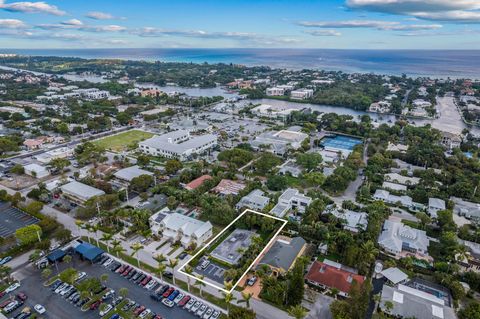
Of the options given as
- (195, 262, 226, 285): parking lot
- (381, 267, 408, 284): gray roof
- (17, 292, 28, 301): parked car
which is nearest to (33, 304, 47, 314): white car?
(17, 292, 28, 301): parked car

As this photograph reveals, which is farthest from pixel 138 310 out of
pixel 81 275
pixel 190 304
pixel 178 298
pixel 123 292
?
pixel 81 275

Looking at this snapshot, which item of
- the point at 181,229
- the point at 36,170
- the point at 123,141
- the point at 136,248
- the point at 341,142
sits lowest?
the point at 181,229

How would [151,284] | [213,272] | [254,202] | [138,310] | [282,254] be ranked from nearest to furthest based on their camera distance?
[138,310] < [151,284] < [213,272] < [282,254] < [254,202]

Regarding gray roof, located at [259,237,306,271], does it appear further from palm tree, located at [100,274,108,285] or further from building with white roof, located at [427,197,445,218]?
building with white roof, located at [427,197,445,218]

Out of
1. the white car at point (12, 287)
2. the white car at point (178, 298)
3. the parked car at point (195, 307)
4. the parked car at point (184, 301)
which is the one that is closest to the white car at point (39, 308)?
the white car at point (12, 287)

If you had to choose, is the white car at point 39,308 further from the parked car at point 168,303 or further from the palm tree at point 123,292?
the parked car at point 168,303

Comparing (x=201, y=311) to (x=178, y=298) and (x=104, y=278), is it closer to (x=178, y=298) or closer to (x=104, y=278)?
(x=178, y=298)
